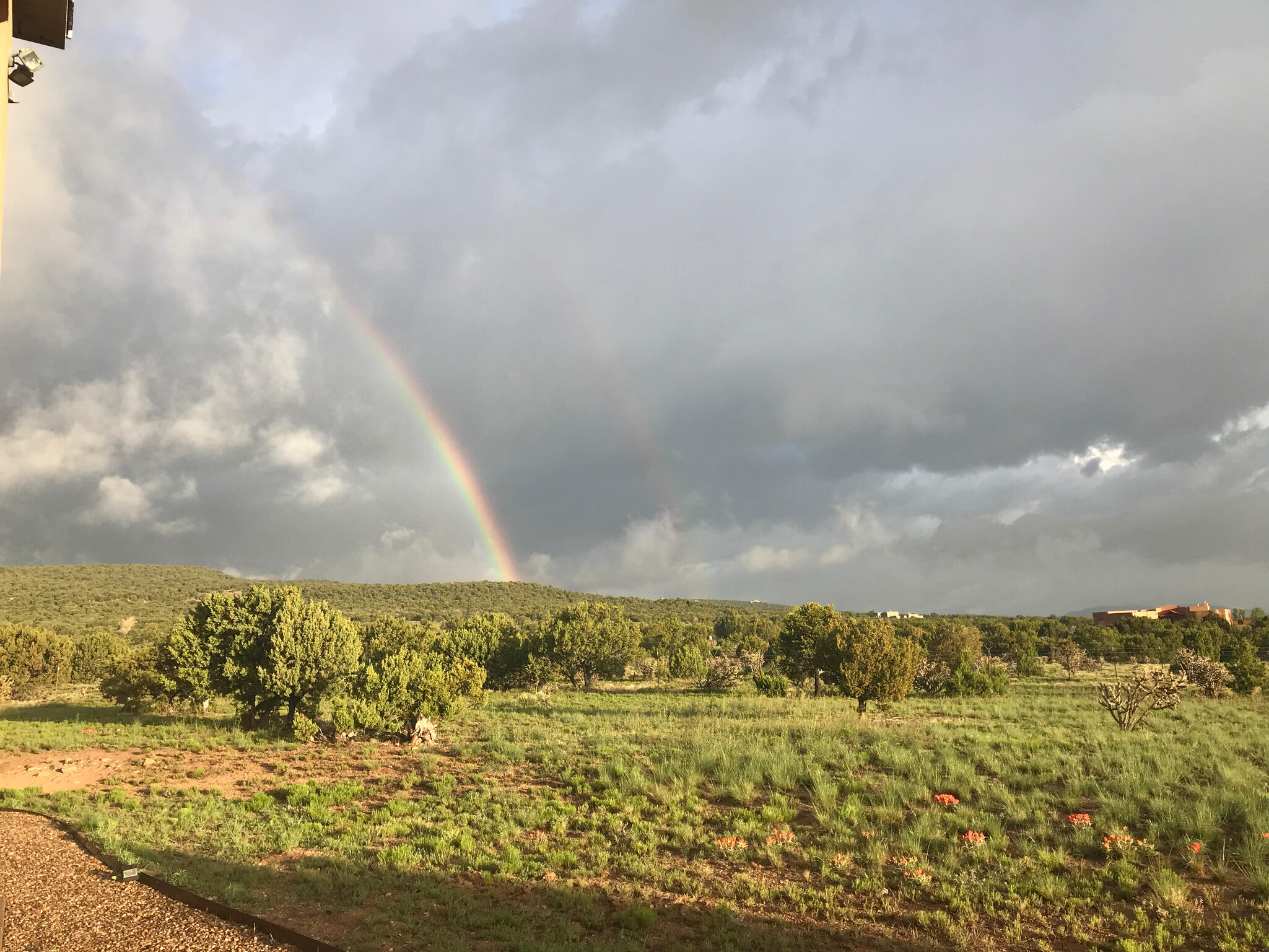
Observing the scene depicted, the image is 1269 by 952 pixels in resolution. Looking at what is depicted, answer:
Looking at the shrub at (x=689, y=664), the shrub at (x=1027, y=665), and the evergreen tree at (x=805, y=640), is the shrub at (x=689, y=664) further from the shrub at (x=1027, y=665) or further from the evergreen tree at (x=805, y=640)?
the shrub at (x=1027, y=665)

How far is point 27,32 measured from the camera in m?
8.84

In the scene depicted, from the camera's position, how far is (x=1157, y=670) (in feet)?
93.1

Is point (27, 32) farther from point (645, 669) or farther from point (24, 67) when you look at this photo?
point (645, 669)

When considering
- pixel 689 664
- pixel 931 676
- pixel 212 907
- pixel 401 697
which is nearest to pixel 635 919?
pixel 212 907

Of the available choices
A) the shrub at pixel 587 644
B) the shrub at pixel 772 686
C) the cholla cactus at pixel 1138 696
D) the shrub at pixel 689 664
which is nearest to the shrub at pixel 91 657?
the shrub at pixel 587 644

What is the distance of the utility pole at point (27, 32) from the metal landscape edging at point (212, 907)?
31.8ft

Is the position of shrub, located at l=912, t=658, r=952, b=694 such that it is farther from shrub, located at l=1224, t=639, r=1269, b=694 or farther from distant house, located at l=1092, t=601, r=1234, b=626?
distant house, located at l=1092, t=601, r=1234, b=626

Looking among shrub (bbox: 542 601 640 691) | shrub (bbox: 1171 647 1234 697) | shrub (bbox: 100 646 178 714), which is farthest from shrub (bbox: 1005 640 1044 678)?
shrub (bbox: 100 646 178 714)

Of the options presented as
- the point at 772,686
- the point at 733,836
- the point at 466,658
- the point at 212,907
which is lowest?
the point at 772,686

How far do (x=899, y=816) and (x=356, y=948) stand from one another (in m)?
11.9

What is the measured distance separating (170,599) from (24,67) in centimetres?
14587

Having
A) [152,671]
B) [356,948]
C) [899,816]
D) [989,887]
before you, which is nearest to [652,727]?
[899,816]

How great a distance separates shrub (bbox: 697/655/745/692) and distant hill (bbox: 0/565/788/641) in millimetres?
53111

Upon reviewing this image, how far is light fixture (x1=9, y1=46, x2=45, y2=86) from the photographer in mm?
7941
